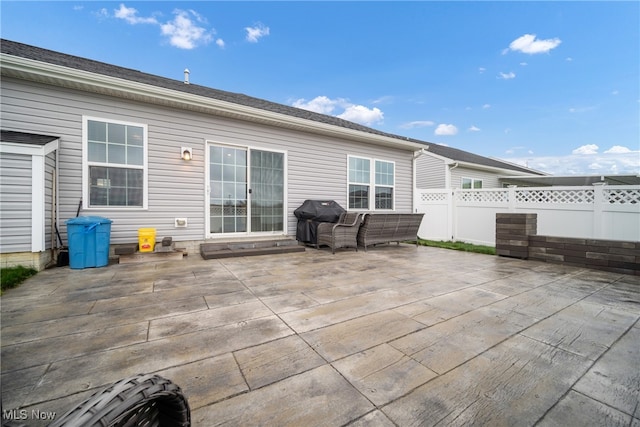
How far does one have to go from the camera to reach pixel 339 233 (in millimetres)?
5527

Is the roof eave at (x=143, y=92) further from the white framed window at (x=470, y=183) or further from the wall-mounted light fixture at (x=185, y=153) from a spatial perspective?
the white framed window at (x=470, y=183)

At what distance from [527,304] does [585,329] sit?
0.53m

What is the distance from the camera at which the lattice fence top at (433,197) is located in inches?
308

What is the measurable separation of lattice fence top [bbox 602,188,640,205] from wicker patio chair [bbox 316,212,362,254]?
5.14 meters

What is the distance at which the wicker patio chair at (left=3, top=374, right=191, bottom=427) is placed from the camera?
578 mm

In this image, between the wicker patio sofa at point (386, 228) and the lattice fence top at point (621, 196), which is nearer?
the lattice fence top at point (621, 196)

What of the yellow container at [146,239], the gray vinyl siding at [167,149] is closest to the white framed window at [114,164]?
the gray vinyl siding at [167,149]

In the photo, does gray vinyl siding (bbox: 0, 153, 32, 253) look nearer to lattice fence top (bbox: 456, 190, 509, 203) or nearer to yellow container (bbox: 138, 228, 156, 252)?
yellow container (bbox: 138, 228, 156, 252)

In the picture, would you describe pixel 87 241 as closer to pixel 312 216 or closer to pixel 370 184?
pixel 312 216

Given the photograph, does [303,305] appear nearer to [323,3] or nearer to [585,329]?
[585,329]

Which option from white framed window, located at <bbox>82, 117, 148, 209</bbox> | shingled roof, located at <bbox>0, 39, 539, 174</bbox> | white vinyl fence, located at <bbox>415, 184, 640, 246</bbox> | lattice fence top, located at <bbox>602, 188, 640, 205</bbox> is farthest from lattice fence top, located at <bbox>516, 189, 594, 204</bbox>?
white framed window, located at <bbox>82, 117, 148, 209</bbox>

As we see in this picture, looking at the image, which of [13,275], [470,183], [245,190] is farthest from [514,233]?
[470,183]

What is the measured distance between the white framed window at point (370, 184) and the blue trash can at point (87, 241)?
17.7 ft

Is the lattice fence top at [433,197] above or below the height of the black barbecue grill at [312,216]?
above
